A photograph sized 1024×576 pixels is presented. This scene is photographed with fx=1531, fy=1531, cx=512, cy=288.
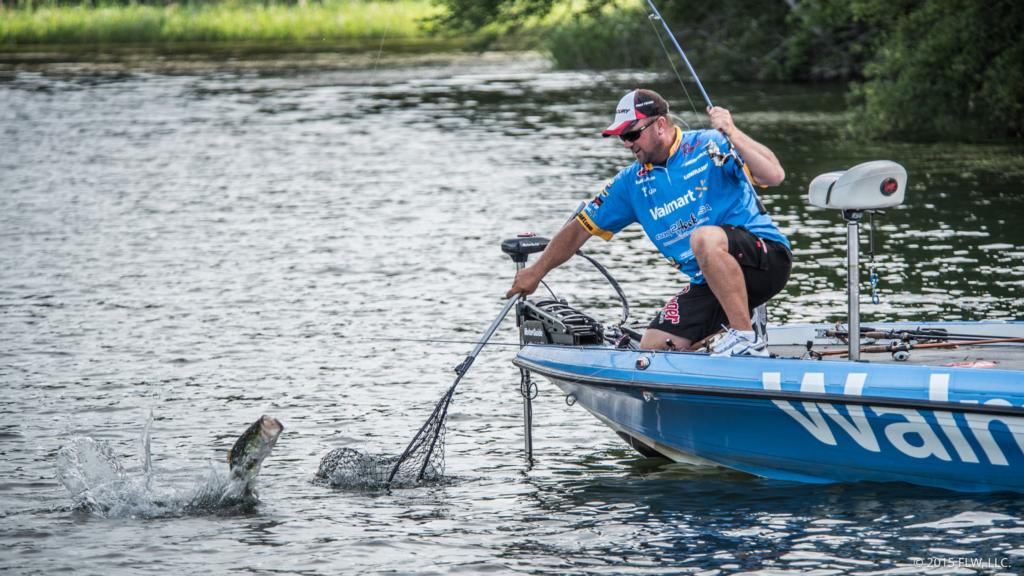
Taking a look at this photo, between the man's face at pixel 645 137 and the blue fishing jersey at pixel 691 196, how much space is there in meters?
0.08

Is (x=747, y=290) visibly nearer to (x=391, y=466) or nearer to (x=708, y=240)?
(x=708, y=240)

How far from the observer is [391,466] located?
7574 mm

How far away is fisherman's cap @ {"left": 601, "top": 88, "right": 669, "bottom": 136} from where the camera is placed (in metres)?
6.96

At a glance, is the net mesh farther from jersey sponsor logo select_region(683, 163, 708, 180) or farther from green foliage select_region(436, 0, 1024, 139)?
green foliage select_region(436, 0, 1024, 139)

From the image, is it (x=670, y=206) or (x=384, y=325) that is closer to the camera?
(x=670, y=206)

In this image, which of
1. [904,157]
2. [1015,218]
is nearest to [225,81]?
[904,157]

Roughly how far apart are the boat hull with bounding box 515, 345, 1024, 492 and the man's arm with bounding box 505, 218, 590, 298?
37 centimetres

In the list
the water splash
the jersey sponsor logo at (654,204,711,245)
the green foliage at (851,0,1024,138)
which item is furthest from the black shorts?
the green foliage at (851,0,1024,138)

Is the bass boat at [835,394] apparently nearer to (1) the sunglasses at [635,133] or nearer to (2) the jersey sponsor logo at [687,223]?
(2) the jersey sponsor logo at [687,223]

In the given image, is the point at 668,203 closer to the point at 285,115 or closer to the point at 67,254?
the point at 67,254

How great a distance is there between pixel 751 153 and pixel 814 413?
1182mm

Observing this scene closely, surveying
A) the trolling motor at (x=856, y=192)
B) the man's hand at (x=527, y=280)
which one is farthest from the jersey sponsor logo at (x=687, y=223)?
the man's hand at (x=527, y=280)

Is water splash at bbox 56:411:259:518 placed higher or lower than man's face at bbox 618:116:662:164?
A: lower

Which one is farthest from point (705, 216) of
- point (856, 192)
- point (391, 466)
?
point (391, 466)
